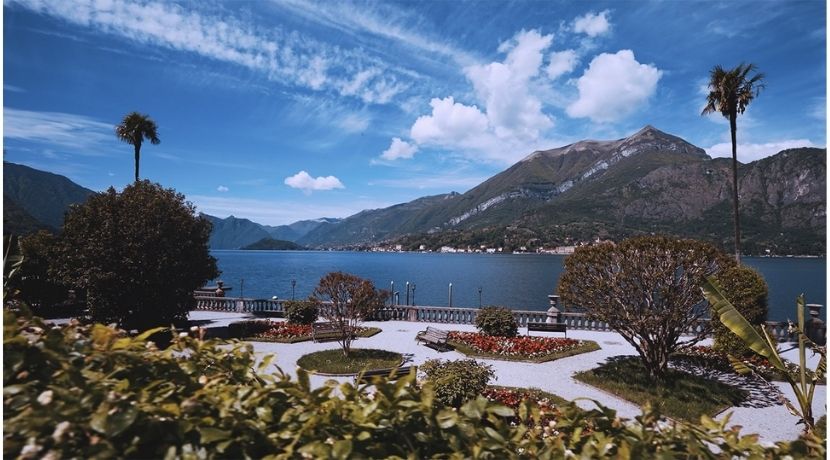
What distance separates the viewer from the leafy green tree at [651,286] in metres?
12.5

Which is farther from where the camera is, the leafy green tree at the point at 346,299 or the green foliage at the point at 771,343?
the leafy green tree at the point at 346,299

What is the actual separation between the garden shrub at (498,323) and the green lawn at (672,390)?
18.8 ft

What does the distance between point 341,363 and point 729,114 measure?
24.0 meters

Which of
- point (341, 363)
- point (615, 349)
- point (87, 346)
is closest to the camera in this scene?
point (87, 346)

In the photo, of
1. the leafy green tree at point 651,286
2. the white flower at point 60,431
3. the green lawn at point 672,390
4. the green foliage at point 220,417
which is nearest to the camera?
the white flower at point 60,431

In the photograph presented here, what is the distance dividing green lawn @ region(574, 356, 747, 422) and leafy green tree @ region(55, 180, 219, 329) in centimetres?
1599

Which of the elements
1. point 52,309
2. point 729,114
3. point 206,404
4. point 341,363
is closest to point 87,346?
point 206,404

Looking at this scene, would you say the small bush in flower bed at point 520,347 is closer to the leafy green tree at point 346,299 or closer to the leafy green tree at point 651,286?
the leafy green tree at point 651,286

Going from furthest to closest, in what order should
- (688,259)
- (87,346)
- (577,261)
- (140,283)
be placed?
1. (140,283)
2. (577,261)
3. (688,259)
4. (87,346)

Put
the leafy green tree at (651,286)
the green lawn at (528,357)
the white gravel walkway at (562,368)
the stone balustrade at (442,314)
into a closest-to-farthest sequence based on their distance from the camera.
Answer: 1. the white gravel walkway at (562,368)
2. the leafy green tree at (651,286)
3. the green lawn at (528,357)
4. the stone balustrade at (442,314)

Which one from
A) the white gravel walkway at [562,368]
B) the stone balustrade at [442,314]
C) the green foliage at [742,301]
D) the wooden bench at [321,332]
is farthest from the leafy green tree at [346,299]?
the green foliage at [742,301]

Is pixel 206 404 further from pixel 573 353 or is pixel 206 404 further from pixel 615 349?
pixel 615 349

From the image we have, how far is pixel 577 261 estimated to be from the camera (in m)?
14.0

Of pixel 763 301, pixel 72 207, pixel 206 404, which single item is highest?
pixel 72 207
